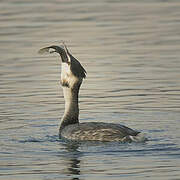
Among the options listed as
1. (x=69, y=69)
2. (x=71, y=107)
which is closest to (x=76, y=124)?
(x=71, y=107)

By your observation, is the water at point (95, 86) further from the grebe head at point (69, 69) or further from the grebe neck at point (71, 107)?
the grebe head at point (69, 69)

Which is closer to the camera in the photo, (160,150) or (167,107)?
(160,150)

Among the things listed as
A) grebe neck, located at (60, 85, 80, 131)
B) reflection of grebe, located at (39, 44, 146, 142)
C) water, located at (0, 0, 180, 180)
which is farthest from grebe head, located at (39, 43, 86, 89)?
water, located at (0, 0, 180, 180)

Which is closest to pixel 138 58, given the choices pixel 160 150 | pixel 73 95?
pixel 73 95

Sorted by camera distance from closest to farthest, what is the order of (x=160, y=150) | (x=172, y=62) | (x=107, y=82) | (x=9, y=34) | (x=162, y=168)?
(x=162, y=168) < (x=160, y=150) < (x=107, y=82) < (x=172, y=62) < (x=9, y=34)

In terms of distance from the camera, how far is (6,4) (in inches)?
1299

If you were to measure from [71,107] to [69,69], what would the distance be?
0.84m

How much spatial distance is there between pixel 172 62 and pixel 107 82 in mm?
2327

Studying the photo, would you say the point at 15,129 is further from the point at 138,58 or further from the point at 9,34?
the point at 9,34

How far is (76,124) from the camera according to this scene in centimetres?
1620

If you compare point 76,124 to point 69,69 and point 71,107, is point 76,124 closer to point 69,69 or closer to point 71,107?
point 71,107

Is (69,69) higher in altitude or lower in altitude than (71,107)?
higher

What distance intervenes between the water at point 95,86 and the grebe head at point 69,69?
0.88m

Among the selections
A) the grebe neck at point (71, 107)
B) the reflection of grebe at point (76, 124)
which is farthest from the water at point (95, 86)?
the grebe neck at point (71, 107)
